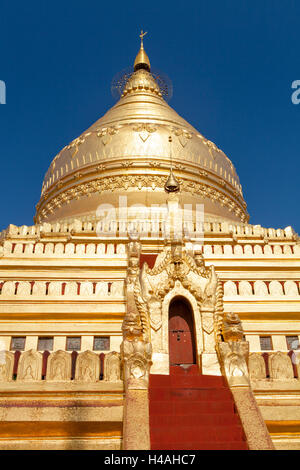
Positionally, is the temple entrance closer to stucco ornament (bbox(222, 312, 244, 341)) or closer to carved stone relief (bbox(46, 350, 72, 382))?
stucco ornament (bbox(222, 312, 244, 341))

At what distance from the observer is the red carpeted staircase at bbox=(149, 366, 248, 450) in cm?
668

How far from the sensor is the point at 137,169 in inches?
872

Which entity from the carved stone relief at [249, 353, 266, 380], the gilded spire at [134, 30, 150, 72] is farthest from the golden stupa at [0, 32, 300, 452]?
the gilded spire at [134, 30, 150, 72]

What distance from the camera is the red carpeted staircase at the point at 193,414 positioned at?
21.9 feet

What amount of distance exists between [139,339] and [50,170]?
62.2ft

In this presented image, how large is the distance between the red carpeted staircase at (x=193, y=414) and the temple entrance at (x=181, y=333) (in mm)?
854

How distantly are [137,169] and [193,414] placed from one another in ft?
52.7

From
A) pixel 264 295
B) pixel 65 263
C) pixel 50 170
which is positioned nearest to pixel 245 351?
pixel 264 295

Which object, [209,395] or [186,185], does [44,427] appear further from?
[186,185]

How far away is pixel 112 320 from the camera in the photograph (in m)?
12.3

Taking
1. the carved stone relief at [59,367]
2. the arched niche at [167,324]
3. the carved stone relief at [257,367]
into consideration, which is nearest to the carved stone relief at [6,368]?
the carved stone relief at [59,367]

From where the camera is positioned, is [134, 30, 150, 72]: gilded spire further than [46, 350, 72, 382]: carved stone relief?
Yes

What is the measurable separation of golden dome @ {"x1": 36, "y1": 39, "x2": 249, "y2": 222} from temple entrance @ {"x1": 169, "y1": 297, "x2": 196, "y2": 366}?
10.9 meters

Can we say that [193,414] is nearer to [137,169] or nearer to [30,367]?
[30,367]
